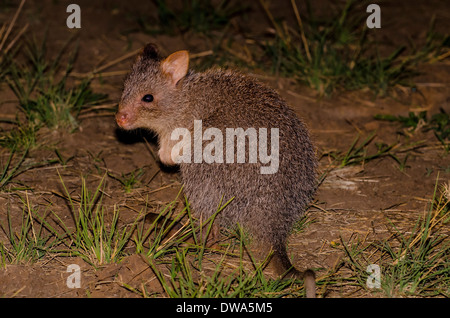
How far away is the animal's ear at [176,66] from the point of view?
16.0ft

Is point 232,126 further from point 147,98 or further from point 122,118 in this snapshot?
point 122,118

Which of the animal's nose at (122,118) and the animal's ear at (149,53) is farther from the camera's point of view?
the animal's ear at (149,53)

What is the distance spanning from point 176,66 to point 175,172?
1044mm

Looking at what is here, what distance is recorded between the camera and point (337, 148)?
594cm

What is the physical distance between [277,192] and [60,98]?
277 centimetres

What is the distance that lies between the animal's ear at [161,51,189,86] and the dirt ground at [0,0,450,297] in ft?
3.16

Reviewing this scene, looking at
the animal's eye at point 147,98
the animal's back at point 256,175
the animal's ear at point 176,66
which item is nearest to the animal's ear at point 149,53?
the animal's ear at point 176,66

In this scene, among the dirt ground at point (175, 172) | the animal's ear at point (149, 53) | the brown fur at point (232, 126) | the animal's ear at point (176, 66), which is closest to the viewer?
the dirt ground at point (175, 172)

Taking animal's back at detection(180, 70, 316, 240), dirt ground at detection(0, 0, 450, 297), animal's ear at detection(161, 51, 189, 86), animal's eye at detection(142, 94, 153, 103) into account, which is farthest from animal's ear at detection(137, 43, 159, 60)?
dirt ground at detection(0, 0, 450, 297)

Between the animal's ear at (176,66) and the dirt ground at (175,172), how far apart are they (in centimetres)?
96

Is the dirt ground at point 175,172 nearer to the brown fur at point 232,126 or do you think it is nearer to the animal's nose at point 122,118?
the brown fur at point 232,126

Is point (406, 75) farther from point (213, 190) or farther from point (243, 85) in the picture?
point (213, 190)

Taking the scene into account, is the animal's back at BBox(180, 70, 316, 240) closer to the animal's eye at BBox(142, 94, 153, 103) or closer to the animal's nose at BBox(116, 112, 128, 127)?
the animal's eye at BBox(142, 94, 153, 103)

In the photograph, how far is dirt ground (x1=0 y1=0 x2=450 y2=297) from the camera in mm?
4000
